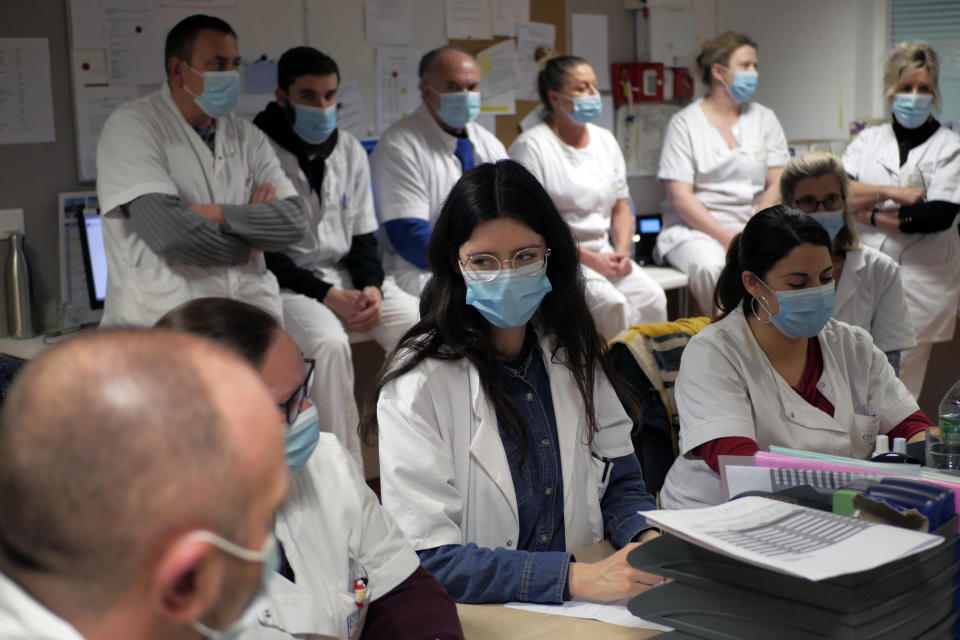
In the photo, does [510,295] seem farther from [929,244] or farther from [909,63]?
[909,63]

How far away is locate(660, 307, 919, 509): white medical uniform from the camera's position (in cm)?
208

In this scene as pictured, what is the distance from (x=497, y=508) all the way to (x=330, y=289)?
2.09 meters

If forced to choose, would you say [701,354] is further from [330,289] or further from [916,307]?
[916,307]

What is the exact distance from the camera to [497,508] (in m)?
1.80

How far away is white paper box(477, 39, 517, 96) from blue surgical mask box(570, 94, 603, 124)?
0.48 metres

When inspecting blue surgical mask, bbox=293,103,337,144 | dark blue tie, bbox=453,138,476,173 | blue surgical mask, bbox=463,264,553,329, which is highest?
blue surgical mask, bbox=293,103,337,144

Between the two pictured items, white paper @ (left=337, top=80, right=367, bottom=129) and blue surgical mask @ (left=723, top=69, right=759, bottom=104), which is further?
blue surgical mask @ (left=723, top=69, right=759, bottom=104)

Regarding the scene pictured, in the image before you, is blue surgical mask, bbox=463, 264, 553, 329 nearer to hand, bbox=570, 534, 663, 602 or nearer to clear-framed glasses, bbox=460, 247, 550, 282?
clear-framed glasses, bbox=460, 247, 550, 282

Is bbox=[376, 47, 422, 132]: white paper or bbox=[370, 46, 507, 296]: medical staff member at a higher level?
bbox=[376, 47, 422, 132]: white paper

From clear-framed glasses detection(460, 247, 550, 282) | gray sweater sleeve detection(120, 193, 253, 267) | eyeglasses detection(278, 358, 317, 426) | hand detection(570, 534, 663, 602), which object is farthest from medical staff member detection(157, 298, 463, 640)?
gray sweater sleeve detection(120, 193, 253, 267)

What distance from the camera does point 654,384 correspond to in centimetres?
245

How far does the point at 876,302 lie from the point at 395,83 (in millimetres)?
2201

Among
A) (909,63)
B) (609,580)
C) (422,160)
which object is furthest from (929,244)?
(609,580)

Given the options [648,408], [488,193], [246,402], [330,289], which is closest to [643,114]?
[330,289]
